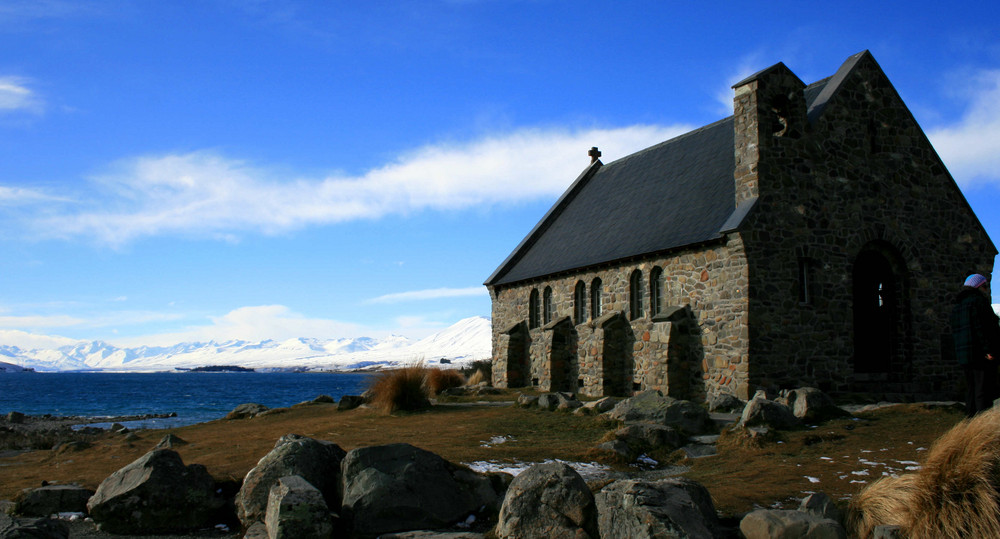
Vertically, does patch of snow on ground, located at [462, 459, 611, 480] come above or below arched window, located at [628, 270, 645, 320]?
below

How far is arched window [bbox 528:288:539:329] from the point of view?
29203mm

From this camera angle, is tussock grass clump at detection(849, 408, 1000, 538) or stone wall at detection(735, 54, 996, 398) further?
stone wall at detection(735, 54, 996, 398)

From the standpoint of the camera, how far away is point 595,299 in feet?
82.8

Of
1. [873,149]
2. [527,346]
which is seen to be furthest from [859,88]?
[527,346]

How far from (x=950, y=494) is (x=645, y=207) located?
19304mm

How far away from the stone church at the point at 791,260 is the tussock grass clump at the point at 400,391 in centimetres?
668

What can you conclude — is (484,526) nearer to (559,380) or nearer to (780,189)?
(780,189)

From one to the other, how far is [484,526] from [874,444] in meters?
7.64

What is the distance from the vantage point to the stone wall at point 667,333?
19.0 metres

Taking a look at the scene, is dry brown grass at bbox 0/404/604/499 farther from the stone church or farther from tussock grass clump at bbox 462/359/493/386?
tussock grass clump at bbox 462/359/493/386

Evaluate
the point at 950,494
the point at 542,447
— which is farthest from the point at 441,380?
the point at 950,494

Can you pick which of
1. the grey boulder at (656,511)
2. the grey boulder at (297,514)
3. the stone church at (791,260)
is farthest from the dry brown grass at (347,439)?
the stone church at (791,260)

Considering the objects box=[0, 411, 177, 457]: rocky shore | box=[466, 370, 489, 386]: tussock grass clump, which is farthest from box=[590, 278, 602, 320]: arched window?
box=[0, 411, 177, 457]: rocky shore

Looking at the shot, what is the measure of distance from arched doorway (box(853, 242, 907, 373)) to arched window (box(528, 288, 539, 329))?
39.7 ft
